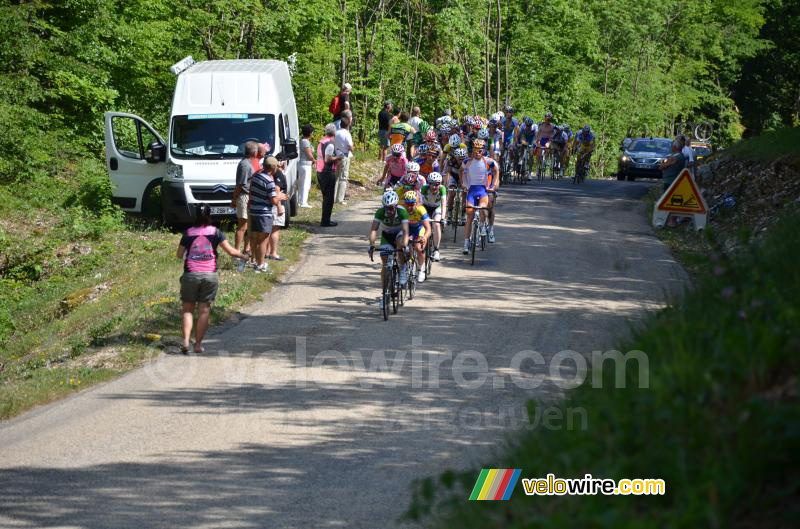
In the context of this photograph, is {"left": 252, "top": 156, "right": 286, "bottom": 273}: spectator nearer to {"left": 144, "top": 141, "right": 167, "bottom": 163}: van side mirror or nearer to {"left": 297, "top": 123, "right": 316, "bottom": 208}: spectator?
{"left": 144, "top": 141, "right": 167, "bottom": 163}: van side mirror

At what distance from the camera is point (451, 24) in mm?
37875

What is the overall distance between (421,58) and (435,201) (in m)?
26.4

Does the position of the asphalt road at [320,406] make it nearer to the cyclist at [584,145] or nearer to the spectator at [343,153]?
the spectator at [343,153]

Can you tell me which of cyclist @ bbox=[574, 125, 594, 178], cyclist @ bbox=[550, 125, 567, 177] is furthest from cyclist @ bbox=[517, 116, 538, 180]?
cyclist @ bbox=[574, 125, 594, 178]

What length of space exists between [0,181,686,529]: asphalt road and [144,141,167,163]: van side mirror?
5.21m

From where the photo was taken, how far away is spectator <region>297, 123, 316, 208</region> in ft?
75.4

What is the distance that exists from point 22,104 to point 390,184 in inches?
467

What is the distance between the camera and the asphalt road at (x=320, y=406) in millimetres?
7719

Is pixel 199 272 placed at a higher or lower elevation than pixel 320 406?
higher

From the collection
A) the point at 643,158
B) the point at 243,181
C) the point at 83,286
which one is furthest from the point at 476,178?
the point at 643,158

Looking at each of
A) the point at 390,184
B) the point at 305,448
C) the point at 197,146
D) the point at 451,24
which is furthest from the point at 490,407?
the point at 451,24

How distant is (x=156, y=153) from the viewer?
2088cm

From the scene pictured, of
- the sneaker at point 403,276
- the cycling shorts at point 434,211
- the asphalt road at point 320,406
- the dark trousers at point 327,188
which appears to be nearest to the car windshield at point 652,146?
the dark trousers at point 327,188

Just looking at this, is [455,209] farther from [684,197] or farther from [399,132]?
[684,197]
